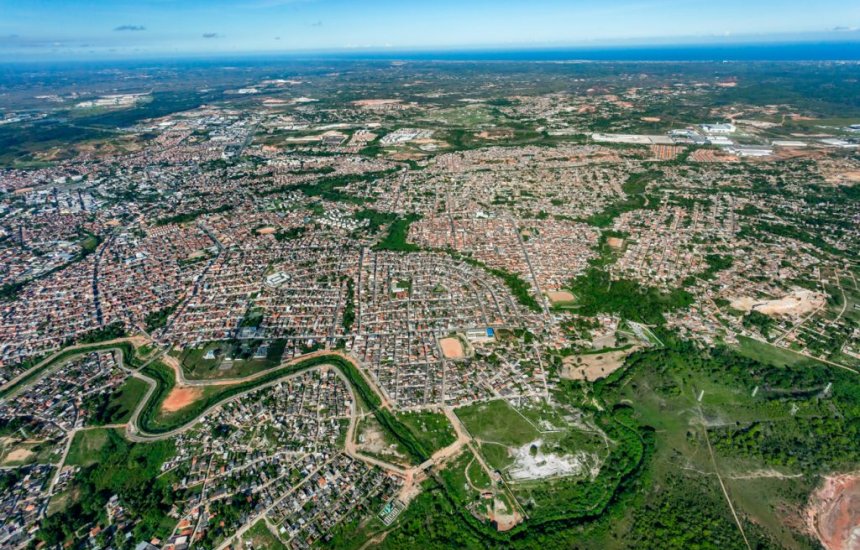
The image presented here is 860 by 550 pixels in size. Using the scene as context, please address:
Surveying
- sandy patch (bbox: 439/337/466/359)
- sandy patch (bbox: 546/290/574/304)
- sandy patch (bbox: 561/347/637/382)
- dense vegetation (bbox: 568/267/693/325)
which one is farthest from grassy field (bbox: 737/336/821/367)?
sandy patch (bbox: 439/337/466/359)

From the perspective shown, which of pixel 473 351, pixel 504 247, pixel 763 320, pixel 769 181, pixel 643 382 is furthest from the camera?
pixel 769 181

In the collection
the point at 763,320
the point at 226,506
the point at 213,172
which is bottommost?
the point at 226,506

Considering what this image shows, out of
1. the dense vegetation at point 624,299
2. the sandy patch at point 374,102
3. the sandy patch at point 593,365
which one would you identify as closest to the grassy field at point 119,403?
the sandy patch at point 593,365

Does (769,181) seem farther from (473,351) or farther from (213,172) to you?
(213,172)

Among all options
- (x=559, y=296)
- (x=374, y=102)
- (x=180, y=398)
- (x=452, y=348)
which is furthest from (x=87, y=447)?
(x=374, y=102)

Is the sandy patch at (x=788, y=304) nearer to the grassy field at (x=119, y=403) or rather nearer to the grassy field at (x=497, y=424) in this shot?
the grassy field at (x=497, y=424)

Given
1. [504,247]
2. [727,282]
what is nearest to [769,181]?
[727,282]

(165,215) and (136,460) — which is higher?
(165,215)
